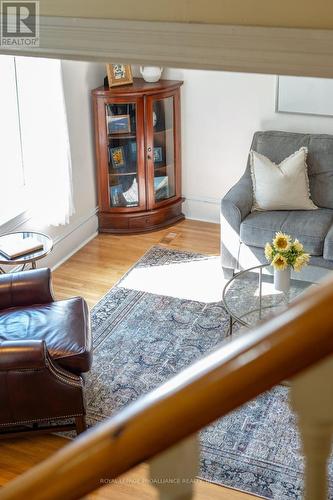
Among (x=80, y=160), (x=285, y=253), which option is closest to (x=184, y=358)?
(x=285, y=253)

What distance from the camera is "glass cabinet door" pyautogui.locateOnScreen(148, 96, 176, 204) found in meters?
5.74

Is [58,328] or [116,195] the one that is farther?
[116,195]

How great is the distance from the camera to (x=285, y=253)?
4.07 meters

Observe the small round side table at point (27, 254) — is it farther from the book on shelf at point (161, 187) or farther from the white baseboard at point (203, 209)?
the white baseboard at point (203, 209)

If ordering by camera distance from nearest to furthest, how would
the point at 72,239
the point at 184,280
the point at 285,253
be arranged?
the point at 285,253, the point at 184,280, the point at 72,239

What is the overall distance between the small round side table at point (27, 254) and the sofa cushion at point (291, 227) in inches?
53.6

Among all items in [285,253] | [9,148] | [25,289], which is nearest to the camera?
[25,289]

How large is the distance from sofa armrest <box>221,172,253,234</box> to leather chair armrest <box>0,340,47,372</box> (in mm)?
2062

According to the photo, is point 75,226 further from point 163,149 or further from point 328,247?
point 328,247

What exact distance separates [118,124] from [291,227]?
1678 millimetres

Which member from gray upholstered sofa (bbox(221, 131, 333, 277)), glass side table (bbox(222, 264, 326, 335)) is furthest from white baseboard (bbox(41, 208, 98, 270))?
glass side table (bbox(222, 264, 326, 335))

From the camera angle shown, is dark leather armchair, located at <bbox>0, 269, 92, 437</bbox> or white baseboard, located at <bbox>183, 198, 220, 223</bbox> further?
white baseboard, located at <bbox>183, 198, 220, 223</bbox>

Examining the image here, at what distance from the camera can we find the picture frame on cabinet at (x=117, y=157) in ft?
18.8

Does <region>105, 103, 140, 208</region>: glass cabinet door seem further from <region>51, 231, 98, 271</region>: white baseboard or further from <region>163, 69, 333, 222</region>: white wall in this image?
<region>163, 69, 333, 222</region>: white wall
